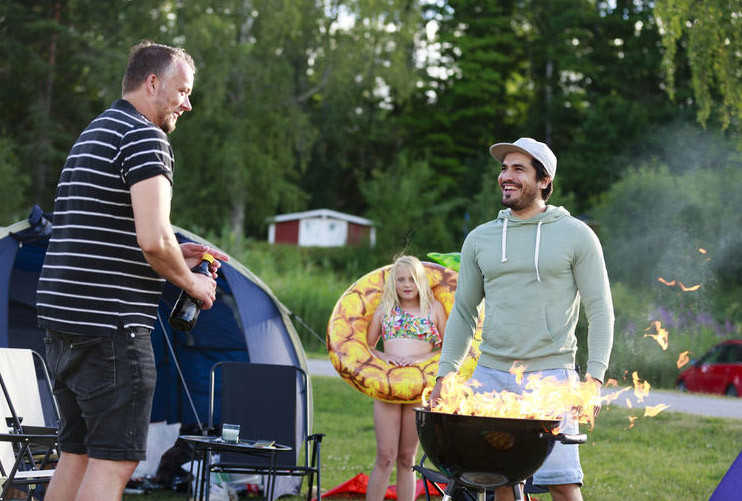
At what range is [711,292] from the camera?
45.4 ft

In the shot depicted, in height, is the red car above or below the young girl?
below

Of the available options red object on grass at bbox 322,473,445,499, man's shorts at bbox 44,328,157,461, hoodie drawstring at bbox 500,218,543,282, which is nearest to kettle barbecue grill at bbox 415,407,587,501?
hoodie drawstring at bbox 500,218,543,282

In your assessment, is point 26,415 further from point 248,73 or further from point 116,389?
point 248,73

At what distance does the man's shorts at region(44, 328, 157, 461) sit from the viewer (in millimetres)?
2723

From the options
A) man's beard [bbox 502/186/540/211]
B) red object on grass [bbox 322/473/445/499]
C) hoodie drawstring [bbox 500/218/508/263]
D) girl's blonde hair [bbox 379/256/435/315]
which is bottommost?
red object on grass [bbox 322/473/445/499]

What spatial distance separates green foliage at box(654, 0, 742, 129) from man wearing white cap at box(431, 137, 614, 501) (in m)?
6.24

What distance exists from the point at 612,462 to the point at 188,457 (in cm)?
338

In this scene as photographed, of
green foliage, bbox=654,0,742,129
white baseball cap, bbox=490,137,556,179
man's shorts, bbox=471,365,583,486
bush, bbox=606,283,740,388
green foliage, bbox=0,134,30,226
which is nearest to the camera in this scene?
man's shorts, bbox=471,365,583,486

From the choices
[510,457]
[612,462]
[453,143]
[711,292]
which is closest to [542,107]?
[453,143]

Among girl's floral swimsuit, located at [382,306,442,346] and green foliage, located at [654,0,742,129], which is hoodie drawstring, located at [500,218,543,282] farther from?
green foliage, located at [654,0,742,129]

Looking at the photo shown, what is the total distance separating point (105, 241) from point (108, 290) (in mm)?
142

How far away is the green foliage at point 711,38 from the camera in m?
9.09

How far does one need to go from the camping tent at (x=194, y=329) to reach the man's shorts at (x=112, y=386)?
3.12 metres

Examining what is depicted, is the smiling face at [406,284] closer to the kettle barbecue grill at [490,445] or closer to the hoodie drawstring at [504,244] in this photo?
the hoodie drawstring at [504,244]
